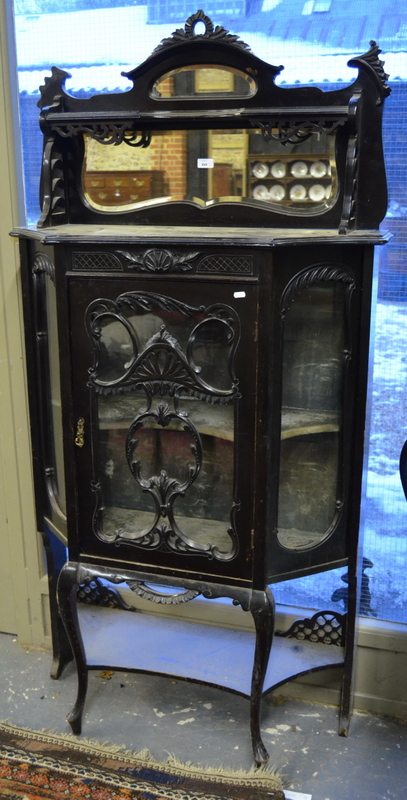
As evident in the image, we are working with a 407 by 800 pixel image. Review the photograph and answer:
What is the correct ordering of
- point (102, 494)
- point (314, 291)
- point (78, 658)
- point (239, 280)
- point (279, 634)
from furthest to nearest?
point (279, 634), point (78, 658), point (102, 494), point (314, 291), point (239, 280)

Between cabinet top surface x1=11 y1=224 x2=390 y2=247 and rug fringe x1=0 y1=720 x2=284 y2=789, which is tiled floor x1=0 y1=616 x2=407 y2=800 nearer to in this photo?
rug fringe x1=0 y1=720 x2=284 y2=789

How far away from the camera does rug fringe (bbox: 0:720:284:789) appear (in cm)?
200

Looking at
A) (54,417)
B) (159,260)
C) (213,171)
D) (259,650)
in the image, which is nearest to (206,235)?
(159,260)

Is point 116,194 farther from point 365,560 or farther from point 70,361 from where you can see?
point 365,560

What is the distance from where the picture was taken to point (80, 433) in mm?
1950

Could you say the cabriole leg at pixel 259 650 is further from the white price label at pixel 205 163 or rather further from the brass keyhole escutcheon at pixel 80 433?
the white price label at pixel 205 163

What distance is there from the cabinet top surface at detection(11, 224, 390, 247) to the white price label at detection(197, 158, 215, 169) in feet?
0.50

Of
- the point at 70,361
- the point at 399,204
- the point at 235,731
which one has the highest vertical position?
the point at 399,204

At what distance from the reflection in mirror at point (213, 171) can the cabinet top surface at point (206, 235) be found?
3.3 inches

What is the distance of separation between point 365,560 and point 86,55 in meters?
1.67

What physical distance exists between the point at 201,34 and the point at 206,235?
1.74 feet

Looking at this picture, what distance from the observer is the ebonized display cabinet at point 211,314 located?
5.82ft

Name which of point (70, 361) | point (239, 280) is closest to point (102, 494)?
point (70, 361)

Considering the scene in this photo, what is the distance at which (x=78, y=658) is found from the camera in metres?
2.14
